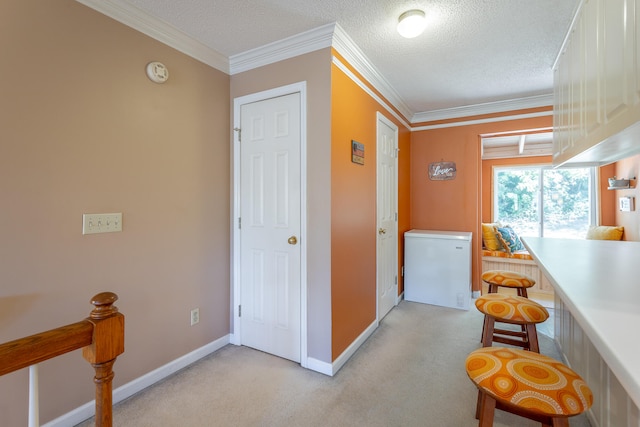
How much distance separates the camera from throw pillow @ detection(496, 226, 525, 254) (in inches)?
179

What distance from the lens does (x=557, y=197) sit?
15.7ft

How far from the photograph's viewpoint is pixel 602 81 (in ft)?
4.38

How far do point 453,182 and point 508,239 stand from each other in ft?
5.23

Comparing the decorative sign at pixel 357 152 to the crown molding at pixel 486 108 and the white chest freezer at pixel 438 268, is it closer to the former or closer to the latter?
the white chest freezer at pixel 438 268

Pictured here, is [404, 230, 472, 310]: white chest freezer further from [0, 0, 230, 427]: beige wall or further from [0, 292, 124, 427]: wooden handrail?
[0, 292, 124, 427]: wooden handrail

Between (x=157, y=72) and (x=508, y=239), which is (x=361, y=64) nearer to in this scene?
(x=157, y=72)

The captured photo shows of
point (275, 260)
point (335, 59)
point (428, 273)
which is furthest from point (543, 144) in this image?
point (275, 260)

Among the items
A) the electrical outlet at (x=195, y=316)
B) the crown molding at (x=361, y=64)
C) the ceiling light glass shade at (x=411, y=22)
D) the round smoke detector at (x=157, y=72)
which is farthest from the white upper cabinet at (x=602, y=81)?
the electrical outlet at (x=195, y=316)

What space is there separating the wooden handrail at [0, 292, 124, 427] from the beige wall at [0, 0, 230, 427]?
3.40 ft

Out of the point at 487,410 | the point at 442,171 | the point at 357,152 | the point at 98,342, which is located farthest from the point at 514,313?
the point at 442,171

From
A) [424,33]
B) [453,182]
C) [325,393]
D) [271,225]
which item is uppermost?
[424,33]

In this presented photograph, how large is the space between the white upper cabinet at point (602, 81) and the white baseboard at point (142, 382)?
281cm

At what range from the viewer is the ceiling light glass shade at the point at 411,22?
1.85m

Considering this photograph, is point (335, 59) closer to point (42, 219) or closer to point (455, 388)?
point (42, 219)
